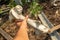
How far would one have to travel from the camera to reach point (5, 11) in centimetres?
461

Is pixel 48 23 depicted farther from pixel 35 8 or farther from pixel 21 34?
pixel 21 34

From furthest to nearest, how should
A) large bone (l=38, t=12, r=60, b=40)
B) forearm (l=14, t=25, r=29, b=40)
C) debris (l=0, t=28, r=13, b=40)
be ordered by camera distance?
debris (l=0, t=28, r=13, b=40) < large bone (l=38, t=12, r=60, b=40) < forearm (l=14, t=25, r=29, b=40)

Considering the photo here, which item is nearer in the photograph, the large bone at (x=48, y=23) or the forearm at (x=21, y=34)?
the forearm at (x=21, y=34)

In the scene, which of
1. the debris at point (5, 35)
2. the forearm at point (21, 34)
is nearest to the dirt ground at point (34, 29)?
the debris at point (5, 35)

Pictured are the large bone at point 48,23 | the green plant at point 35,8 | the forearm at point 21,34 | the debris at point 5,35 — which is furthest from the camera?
the green plant at point 35,8

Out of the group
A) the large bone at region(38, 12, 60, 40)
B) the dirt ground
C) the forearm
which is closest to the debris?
the dirt ground

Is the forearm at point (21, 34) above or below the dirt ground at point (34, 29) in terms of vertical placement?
above

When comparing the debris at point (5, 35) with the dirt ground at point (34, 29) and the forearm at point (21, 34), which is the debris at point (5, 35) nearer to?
the dirt ground at point (34, 29)

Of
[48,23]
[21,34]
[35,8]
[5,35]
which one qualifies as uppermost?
[21,34]

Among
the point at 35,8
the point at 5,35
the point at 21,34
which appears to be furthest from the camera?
the point at 35,8

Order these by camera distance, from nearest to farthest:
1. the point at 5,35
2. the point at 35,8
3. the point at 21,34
→ the point at 21,34
the point at 5,35
the point at 35,8

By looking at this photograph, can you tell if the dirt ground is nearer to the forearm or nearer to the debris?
the debris

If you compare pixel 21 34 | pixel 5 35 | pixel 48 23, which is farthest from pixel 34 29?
pixel 21 34

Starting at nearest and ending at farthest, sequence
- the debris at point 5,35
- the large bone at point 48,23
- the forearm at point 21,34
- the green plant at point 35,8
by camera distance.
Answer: the forearm at point 21,34
the large bone at point 48,23
the debris at point 5,35
the green plant at point 35,8
